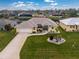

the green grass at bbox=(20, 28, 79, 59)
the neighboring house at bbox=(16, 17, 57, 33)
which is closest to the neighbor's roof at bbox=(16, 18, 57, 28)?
the neighboring house at bbox=(16, 17, 57, 33)

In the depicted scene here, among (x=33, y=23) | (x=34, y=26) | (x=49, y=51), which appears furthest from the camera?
(x=33, y=23)

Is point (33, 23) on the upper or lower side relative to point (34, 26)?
upper

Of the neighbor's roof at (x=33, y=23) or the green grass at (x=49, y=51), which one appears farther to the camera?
the neighbor's roof at (x=33, y=23)

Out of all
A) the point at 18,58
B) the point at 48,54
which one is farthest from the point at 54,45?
the point at 18,58

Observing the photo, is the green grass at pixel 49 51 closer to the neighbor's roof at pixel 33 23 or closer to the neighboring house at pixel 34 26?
the neighboring house at pixel 34 26

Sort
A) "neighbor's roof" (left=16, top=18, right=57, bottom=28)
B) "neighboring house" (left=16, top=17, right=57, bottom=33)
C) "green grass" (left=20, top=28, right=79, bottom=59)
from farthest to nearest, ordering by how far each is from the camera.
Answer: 1. "neighbor's roof" (left=16, top=18, right=57, bottom=28)
2. "neighboring house" (left=16, top=17, right=57, bottom=33)
3. "green grass" (left=20, top=28, right=79, bottom=59)

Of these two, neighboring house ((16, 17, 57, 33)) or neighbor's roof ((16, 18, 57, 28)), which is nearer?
neighboring house ((16, 17, 57, 33))

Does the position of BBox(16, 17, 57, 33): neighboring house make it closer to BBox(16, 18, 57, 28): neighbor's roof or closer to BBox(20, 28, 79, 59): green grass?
BBox(16, 18, 57, 28): neighbor's roof

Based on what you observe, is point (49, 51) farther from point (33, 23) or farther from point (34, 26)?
point (33, 23)

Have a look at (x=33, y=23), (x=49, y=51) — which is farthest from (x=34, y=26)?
(x=49, y=51)

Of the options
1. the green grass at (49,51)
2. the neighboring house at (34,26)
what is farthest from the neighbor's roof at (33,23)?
the green grass at (49,51)

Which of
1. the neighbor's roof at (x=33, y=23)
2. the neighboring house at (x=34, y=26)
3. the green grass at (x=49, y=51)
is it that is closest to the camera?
the green grass at (x=49, y=51)
